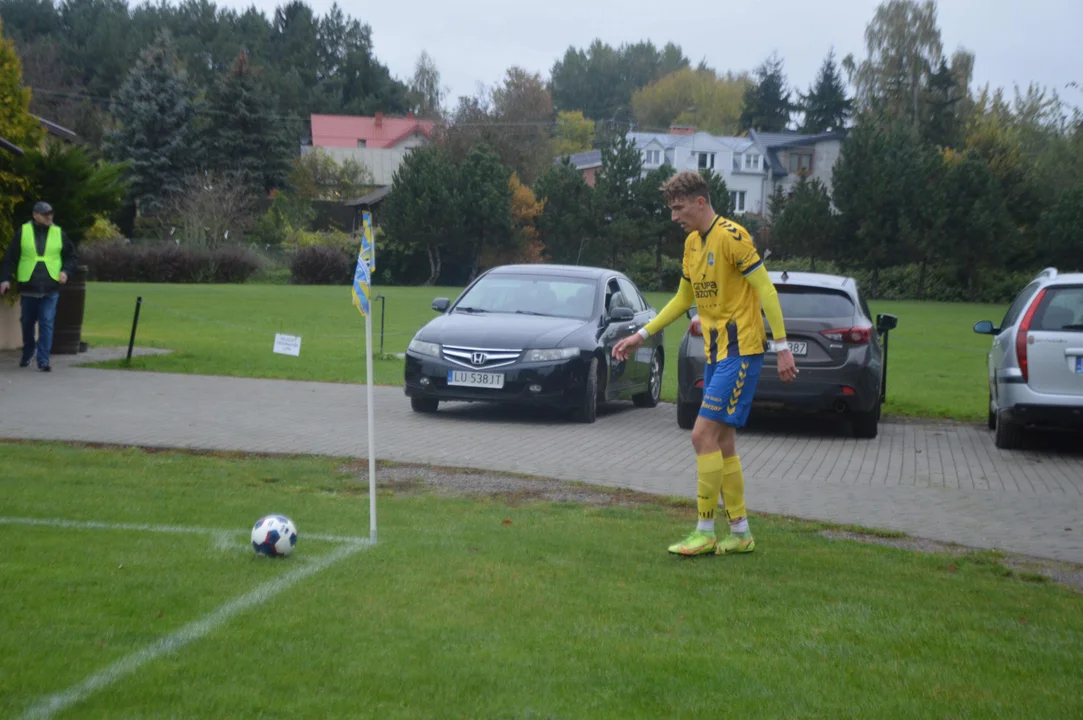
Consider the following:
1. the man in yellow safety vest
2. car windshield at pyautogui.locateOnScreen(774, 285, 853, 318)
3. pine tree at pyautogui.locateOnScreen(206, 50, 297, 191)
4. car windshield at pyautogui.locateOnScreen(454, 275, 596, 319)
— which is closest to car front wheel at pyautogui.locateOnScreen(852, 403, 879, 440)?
car windshield at pyautogui.locateOnScreen(774, 285, 853, 318)

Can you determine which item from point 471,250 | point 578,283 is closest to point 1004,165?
point 471,250

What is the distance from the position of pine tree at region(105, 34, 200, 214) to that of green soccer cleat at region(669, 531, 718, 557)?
70645 millimetres

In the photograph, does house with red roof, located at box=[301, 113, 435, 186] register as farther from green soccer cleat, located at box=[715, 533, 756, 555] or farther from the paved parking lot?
green soccer cleat, located at box=[715, 533, 756, 555]

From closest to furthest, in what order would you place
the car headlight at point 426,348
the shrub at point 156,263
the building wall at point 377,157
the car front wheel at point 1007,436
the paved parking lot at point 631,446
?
1. the paved parking lot at point 631,446
2. the car front wheel at point 1007,436
3. the car headlight at point 426,348
4. the shrub at point 156,263
5. the building wall at point 377,157

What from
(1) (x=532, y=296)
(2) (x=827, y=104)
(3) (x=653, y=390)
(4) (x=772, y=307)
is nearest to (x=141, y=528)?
(4) (x=772, y=307)

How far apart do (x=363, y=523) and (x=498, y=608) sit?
2180mm

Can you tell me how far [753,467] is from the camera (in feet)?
34.7

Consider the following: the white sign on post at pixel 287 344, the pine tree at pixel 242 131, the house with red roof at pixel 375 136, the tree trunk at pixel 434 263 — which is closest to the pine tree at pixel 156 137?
the pine tree at pixel 242 131

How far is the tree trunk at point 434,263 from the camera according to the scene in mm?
68812

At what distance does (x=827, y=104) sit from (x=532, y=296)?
100.0 metres

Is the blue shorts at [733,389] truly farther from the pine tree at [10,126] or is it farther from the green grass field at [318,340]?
the pine tree at [10,126]

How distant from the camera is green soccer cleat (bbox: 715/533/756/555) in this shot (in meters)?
6.67

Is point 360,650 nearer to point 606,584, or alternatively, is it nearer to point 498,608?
point 498,608

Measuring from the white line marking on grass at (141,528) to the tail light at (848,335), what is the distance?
275 inches
